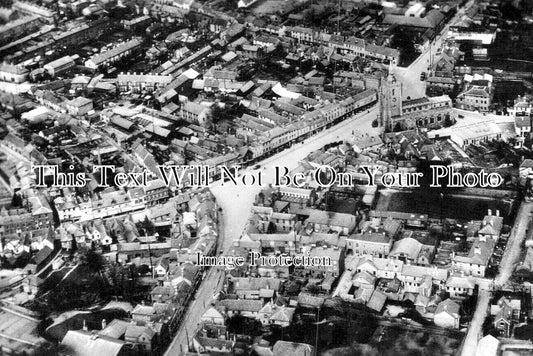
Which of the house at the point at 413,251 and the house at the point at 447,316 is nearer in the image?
the house at the point at 447,316

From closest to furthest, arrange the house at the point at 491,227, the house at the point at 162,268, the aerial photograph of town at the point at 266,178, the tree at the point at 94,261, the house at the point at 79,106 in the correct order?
the aerial photograph of town at the point at 266,178 < the house at the point at 162,268 < the tree at the point at 94,261 < the house at the point at 491,227 < the house at the point at 79,106

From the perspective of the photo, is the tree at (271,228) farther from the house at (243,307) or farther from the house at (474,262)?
the house at (474,262)

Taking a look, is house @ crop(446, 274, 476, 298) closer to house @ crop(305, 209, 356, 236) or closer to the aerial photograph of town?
the aerial photograph of town

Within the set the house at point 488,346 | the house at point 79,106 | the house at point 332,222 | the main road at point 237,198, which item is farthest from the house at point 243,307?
the house at point 79,106

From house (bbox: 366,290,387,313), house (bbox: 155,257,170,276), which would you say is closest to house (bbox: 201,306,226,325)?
house (bbox: 155,257,170,276)

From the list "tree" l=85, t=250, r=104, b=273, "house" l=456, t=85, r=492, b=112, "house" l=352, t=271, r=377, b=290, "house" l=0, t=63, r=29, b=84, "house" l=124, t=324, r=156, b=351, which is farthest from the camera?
"house" l=0, t=63, r=29, b=84

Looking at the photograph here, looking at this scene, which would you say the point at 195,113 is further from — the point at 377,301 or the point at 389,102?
the point at 377,301

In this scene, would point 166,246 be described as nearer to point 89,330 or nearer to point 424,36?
point 89,330
